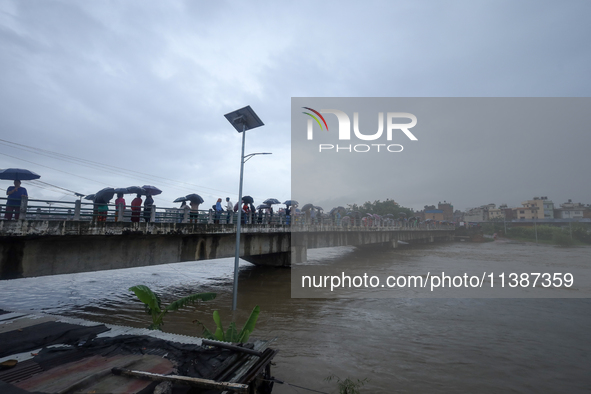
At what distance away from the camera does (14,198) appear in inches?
336

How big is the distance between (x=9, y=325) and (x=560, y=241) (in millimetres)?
69729

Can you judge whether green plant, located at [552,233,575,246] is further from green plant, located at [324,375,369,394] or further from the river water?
green plant, located at [324,375,369,394]

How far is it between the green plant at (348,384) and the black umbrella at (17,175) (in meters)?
10.3

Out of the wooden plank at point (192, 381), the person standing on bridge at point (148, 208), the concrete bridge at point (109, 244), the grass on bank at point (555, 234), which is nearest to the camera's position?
the wooden plank at point (192, 381)

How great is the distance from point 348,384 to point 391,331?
4021mm

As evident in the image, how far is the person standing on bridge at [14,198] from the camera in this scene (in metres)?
8.48

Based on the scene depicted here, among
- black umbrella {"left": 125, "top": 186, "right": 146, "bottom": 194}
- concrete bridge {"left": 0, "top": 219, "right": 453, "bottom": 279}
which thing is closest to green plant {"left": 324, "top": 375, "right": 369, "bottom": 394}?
concrete bridge {"left": 0, "top": 219, "right": 453, "bottom": 279}

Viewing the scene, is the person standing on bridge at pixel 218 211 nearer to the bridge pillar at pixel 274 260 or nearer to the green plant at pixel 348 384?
the bridge pillar at pixel 274 260

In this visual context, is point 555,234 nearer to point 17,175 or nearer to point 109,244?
point 109,244

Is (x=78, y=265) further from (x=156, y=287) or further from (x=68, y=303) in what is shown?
(x=156, y=287)

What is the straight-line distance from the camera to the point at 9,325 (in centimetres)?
610

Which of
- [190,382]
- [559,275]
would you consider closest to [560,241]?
[559,275]

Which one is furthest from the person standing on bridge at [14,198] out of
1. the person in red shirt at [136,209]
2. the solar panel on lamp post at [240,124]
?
the solar panel on lamp post at [240,124]

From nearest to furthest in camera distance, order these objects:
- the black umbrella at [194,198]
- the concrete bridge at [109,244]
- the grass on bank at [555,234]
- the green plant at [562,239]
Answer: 1. the concrete bridge at [109,244]
2. the black umbrella at [194,198]
3. the green plant at [562,239]
4. the grass on bank at [555,234]
